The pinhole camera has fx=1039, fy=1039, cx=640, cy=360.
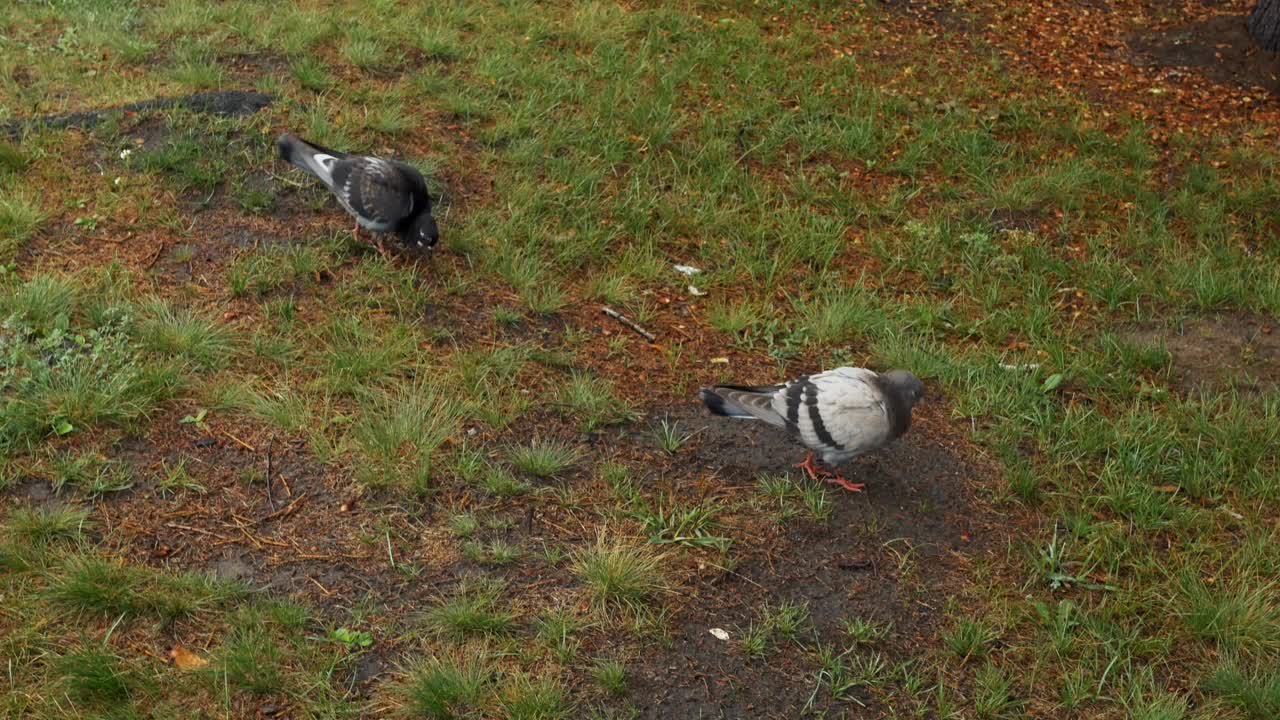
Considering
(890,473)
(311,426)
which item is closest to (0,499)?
(311,426)

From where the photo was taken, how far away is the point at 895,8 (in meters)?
8.51

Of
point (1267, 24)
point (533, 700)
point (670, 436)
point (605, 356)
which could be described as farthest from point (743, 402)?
point (1267, 24)

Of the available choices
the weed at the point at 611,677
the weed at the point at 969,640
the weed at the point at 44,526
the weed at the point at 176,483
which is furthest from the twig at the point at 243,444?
the weed at the point at 969,640

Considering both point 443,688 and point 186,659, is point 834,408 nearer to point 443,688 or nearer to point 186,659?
point 443,688

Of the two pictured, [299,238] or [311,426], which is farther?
[299,238]

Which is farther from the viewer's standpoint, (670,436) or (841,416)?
(670,436)

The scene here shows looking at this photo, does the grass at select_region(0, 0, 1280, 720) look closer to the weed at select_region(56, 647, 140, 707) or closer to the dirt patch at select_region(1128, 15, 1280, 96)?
the weed at select_region(56, 647, 140, 707)

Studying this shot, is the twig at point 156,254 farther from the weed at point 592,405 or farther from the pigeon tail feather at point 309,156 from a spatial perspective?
the weed at point 592,405

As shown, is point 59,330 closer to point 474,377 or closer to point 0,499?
point 0,499

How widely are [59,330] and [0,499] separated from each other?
916mm

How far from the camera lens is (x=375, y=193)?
16.5 ft

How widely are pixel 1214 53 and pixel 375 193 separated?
21.5 feet

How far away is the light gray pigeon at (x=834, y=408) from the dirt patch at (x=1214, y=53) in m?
5.12

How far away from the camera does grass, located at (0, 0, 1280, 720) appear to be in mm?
3414
